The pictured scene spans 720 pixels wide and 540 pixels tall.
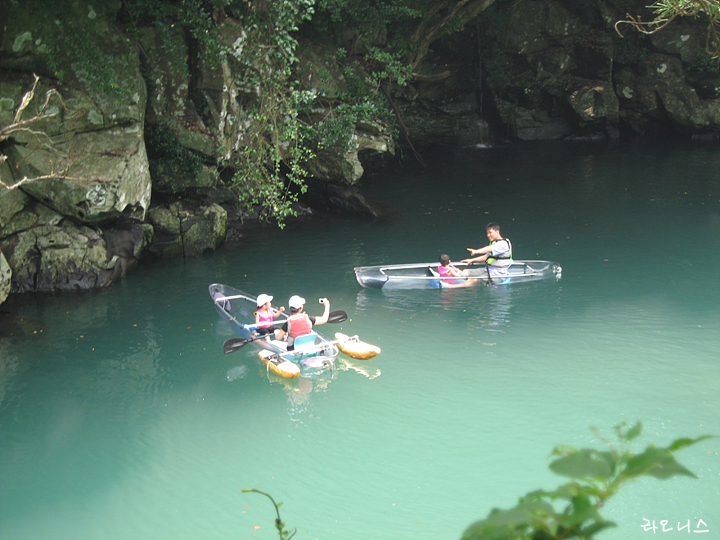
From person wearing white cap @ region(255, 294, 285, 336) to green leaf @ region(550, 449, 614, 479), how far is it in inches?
306

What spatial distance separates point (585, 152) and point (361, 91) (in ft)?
38.0

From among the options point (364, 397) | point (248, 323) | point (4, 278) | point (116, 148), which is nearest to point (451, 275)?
point (248, 323)

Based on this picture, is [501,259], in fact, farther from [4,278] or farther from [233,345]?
[4,278]

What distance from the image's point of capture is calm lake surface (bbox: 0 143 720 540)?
5477mm

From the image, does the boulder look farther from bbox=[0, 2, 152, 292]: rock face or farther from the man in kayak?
the man in kayak

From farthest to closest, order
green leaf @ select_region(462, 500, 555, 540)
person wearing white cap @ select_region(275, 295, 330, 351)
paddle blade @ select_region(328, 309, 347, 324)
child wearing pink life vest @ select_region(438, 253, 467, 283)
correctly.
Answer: child wearing pink life vest @ select_region(438, 253, 467, 283), paddle blade @ select_region(328, 309, 347, 324), person wearing white cap @ select_region(275, 295, 330, 351), green leaf @ select_region(462, 500, 555, 540)

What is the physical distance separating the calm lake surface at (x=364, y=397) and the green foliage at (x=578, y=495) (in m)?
3.69

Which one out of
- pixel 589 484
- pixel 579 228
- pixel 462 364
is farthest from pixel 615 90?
pixel 589 484

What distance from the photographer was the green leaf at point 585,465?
0.90 meters

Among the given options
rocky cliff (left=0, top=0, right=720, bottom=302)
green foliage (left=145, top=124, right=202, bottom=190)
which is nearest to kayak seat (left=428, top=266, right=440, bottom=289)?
rocky cliff (left=0, top=0, right=720, bottom=302)

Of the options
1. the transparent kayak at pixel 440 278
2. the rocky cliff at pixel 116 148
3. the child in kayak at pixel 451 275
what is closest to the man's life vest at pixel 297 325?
the transparent kayak at pixel 440 278

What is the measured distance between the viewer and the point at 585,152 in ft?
74.7

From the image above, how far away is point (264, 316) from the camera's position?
342 inches

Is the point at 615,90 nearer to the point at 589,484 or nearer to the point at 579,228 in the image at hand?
the point at 579,228
